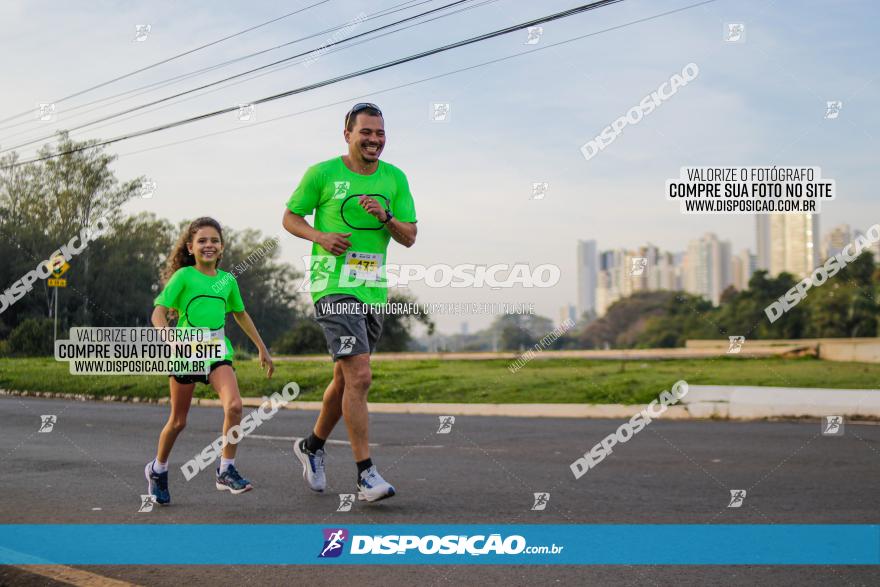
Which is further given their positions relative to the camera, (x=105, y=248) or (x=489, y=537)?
(x=105, y=248)

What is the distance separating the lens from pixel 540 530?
4.83 metres

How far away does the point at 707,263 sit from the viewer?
17238cm

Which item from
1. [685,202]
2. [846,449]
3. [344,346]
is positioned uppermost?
[685,202]

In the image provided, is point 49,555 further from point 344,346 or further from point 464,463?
point 464,463

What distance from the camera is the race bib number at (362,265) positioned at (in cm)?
541

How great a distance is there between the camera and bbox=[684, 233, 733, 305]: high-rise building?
6624 inches

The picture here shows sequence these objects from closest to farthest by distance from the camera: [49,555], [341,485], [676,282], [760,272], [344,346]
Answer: [49,555], [344,346], [341,485], [760,272], [676,282]

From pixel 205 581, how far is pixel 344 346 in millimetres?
1898

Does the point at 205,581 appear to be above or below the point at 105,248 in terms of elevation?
below

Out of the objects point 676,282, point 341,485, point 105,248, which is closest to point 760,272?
point 105,248

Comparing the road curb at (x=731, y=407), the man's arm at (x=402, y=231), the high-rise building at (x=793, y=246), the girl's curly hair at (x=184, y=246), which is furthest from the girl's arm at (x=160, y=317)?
the high-rise building at (x=793, y=246)

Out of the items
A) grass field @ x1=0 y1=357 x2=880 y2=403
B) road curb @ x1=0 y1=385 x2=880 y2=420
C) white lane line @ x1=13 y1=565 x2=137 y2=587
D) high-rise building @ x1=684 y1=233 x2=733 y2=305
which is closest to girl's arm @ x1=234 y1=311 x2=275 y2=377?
white lane line @ x1=13 y1=565 x2=137 y2=587

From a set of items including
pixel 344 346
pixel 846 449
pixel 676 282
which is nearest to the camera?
pixel 344 346

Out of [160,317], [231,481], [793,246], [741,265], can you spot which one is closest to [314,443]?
[231,481]
